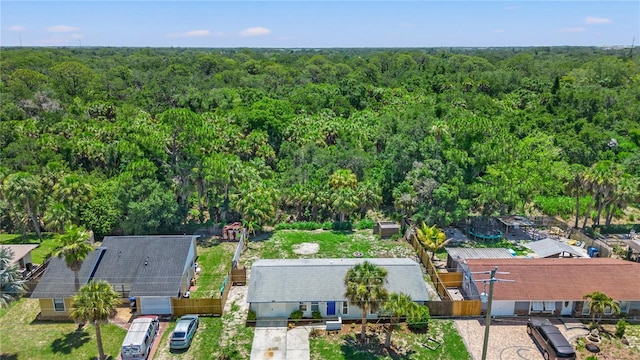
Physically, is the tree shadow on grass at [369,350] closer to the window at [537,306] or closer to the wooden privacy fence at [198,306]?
the wooden privacy fence at [198,306]

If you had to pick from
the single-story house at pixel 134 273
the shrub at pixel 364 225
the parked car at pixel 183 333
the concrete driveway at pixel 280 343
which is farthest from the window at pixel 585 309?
the single-story house at pixel 134 273

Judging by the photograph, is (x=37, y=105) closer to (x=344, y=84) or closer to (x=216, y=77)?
(x=216, y=77)

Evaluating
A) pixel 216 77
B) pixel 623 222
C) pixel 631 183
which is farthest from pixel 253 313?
pixel 216 77

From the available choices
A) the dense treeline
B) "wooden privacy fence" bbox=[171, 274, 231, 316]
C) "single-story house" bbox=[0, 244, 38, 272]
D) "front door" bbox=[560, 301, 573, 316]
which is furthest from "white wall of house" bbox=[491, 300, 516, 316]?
"single-story house" bbox=[0, 244, 38, 272]

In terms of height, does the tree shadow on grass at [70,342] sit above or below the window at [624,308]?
below

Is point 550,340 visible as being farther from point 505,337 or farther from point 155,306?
point 155,306

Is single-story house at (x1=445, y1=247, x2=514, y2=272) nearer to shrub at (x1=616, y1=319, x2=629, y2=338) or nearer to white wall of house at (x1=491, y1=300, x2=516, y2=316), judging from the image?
white wall of house at (x1=491, y1=300, x2=516, y2=316)
